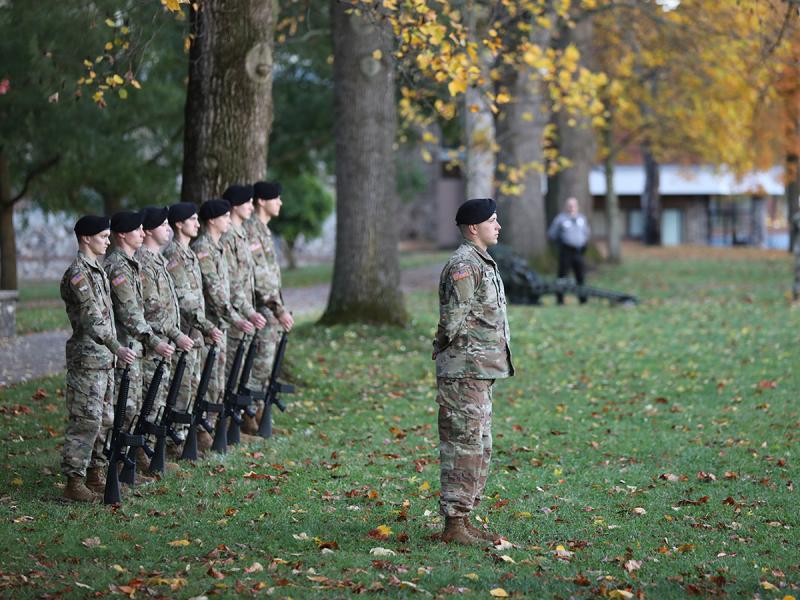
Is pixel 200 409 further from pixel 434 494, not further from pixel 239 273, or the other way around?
pixel 434 494

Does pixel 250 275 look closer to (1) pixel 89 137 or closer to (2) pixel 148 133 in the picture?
(1) pixel 89 137

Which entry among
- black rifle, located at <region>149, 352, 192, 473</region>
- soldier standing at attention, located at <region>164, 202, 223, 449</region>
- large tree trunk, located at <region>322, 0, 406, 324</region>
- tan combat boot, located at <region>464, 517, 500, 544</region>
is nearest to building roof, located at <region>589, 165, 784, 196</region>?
large tree trunk, located at <region>322, 0, 406, 324</region>

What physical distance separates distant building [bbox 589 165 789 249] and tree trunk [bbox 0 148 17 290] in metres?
38.9

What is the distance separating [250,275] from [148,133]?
1593cm

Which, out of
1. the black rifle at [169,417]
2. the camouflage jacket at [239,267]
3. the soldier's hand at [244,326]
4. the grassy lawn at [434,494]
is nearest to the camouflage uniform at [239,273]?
the camouflage jacket at [239,267]

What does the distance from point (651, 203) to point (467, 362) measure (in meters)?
46.7

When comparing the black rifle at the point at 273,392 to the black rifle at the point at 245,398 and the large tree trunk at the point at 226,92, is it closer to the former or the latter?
the black rifle at the point at 245,398

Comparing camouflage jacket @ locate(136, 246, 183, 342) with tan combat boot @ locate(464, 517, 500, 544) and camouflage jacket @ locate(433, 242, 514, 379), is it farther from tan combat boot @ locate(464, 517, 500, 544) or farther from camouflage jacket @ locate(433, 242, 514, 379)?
tan combat boot @ locate(464, 517, 500, 544)

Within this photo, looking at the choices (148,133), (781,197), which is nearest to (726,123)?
(148,133)

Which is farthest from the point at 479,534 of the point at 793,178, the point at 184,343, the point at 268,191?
the point at 793,178

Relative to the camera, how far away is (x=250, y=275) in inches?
439

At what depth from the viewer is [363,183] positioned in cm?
1830

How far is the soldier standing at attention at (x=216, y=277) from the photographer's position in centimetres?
1056

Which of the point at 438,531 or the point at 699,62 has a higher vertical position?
the point at 699,62
